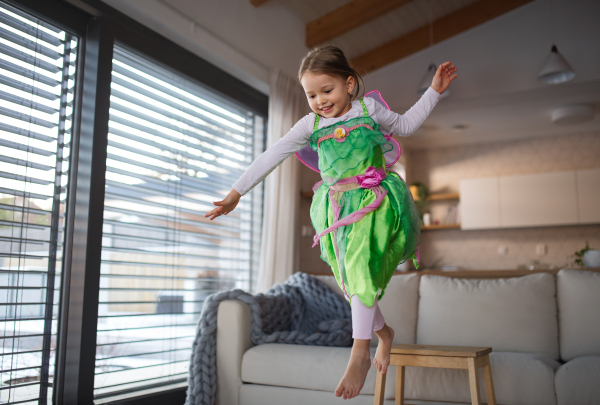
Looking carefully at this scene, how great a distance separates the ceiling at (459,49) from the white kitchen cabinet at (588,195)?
595mm

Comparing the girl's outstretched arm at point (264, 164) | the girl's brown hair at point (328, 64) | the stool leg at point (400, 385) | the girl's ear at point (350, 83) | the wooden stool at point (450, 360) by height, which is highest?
the girl's brown hair at point (328, 64)

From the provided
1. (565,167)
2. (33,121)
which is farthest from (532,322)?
(565,167)

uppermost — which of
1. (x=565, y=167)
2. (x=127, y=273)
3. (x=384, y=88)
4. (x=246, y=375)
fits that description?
(x=384, y=88)

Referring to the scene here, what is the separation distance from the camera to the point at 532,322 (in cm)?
233

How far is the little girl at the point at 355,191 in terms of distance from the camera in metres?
1.47

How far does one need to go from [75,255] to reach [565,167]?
197 inches

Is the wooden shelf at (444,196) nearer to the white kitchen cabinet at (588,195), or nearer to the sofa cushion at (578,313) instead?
the white kitchen cabinet at (588,195)

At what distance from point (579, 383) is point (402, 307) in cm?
91

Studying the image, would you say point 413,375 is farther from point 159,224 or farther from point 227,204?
point 159,224

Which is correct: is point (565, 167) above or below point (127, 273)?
above

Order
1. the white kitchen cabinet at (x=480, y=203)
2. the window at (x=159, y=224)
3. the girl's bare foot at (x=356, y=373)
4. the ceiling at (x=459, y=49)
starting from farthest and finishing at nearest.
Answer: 1. the white kitchen cabinet at (x=480, y=203)
2. the ceiling at (x=459, y=49)
3. the window at (x=159, y=224)
4. the girl's bare foot at (x=356, y=373)

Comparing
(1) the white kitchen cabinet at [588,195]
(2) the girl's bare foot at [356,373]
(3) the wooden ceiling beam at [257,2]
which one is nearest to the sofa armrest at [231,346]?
(2) the girl's bare foot at [356,373]

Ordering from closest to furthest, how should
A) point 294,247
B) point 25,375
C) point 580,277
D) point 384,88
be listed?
point 25,375
point 580,277
point 294,247
point 384,88

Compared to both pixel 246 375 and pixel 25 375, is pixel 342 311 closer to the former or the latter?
pixel 246 375
